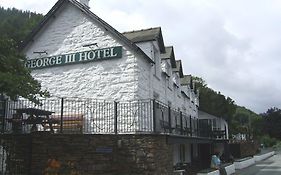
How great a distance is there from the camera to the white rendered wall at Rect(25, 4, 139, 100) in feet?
54.3

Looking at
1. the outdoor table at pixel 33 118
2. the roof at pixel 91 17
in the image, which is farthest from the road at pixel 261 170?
the outdoor table at pixel 33 118

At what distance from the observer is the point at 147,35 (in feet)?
61.2

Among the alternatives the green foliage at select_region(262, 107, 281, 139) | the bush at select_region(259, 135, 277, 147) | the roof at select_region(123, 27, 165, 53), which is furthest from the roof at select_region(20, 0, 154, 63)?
the green foliage at select_region(262, 107, 281, 139)

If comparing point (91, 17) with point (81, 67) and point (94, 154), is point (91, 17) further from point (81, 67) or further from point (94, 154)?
point (94, 154)

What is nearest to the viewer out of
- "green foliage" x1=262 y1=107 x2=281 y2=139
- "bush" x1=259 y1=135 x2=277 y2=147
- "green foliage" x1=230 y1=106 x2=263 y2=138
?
"green foliage" x1=230 y1=106 x2=263 y2=138

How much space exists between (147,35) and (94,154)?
8.39m

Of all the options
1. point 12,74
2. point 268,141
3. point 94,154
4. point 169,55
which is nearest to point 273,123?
point 268,141

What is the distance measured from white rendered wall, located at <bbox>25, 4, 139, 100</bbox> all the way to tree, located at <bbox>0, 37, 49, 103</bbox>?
6654 millimetres

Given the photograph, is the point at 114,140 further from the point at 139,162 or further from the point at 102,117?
the point at 102,117

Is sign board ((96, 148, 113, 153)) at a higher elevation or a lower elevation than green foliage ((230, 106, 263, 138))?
lower

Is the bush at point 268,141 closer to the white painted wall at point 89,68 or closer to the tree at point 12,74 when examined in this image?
the white painted wall at point 89,68

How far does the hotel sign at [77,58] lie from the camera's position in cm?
1700

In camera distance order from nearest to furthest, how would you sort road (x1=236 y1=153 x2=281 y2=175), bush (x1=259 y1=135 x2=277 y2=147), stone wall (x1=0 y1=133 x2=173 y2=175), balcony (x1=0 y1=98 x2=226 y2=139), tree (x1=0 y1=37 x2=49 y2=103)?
tree (x1=0 y1=37 x2=49 y2=103), stone wall (x1=0 y1=133 x2=173 y2=175), balcony (x1=0 y1=98 x2=226 y2=139), road (x1=236 y1=153 x2=281 y2=175), bush (x1=259 y1=135 x2=277 y2=147)

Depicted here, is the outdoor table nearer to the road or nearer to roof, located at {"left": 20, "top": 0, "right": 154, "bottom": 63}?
roof, located at {"left": 20, "top": 0, "right": 154, "bottom": 63}
